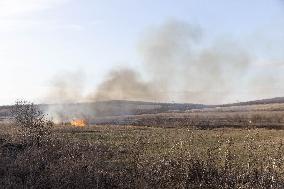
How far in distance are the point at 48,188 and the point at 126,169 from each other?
10.1 feet

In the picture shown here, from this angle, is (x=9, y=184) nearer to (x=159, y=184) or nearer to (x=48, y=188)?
(x=48, y=188)

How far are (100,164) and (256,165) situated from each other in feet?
17.7

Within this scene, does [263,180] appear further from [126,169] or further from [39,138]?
[39,138]

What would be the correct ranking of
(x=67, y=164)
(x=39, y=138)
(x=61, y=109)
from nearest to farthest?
(x=67, y=164), (x=39, y=138), (x=61, y=109)

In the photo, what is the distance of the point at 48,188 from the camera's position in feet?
45.3

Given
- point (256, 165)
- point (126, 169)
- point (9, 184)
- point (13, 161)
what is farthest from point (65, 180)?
point (256, 165)

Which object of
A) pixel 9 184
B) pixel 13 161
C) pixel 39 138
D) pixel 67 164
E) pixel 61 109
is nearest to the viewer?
pixel 9 184

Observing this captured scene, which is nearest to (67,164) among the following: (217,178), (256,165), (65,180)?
(65,180)

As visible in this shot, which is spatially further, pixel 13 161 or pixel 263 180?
pixel 13 161

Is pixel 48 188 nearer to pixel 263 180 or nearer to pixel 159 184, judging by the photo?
pixel 159 184

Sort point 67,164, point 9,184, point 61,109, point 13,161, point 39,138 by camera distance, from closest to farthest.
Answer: point 9,184
point 67,164
point 13,161
point 39,138
point 61,109

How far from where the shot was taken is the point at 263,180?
13625 mm

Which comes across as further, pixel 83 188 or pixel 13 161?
pixel 13 161

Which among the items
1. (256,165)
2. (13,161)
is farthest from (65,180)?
(256,165)
